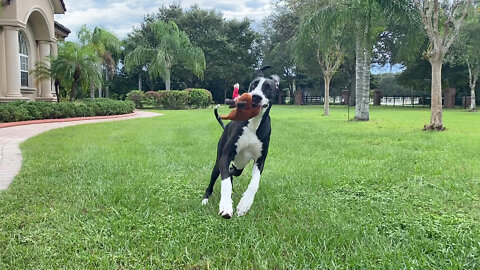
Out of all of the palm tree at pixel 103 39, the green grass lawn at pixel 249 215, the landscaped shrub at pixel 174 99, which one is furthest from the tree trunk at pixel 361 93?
the palm tree at pixel 103 39

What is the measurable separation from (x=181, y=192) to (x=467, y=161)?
4461 millimetres

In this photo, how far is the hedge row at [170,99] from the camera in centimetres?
2869

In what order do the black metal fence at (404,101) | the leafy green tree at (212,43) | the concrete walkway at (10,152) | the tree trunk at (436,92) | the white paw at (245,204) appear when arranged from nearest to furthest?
the white paw at (245,204)
the concrete walkway at (10,152)
the tree trunk at (436,92)
the black metal fence at (404,101)
the leafy green tree at (212,43)

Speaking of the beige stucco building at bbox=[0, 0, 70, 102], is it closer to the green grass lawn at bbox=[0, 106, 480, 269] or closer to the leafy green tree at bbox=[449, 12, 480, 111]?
the green grass lawn at bbox=[0, 106, 480, 269]

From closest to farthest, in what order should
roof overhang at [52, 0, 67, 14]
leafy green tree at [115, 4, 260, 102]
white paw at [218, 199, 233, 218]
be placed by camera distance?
white paw at [218, 199, 233, 218], roof overhang at [52, 0, 67, 14], leafy green tree at [115, 4, 260, 102]

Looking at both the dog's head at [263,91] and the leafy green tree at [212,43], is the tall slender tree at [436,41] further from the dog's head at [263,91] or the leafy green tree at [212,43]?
the leafy green tree at [212,43]

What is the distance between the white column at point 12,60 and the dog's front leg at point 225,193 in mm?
15533

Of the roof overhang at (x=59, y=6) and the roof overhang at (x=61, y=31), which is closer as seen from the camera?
the roof overhang at (x=59, y=6)

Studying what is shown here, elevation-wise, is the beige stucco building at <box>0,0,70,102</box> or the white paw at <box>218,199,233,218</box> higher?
the beige stucco building at <box>0,0,70,102</box>

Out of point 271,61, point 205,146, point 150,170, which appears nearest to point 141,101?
point 271,61

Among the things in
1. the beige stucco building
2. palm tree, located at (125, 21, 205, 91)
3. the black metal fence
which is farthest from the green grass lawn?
the black metal fence

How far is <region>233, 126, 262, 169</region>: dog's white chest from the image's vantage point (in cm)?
328

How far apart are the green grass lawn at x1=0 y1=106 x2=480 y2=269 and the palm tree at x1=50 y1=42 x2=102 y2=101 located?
1250cm

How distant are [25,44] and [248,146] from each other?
19.0m
